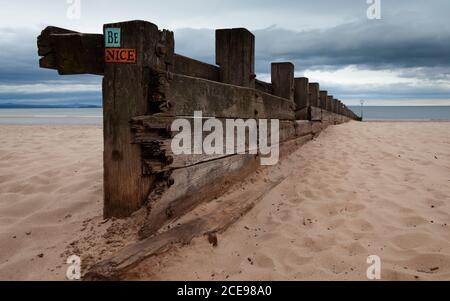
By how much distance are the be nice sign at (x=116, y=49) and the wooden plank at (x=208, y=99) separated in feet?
0.84

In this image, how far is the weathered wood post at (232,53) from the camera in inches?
136

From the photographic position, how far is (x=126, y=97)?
7.62 ft

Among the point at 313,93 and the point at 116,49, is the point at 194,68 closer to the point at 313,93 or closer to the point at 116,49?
the point at 116,49

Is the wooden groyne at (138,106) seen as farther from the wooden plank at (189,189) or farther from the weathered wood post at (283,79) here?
the weathered wood post at (283,79)

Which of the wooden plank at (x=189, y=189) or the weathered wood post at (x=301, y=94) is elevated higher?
the weathered wood post at (x=301, y=94)

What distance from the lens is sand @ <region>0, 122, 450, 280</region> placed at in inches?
89.8

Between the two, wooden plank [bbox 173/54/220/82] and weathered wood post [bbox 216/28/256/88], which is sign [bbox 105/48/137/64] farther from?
weathered wood post [bbox 216/28/256/88]

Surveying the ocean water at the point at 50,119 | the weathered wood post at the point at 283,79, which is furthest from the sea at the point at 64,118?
the weathered wood post at the point at 283,79

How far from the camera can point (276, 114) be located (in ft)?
15.9

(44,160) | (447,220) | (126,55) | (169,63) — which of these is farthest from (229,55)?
(44,160)

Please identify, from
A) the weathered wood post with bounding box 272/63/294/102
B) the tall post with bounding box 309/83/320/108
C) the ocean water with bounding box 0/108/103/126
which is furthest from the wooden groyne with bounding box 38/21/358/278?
the ocean water with bounding box 0/108/103/126

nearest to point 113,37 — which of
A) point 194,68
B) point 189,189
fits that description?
point 194,68

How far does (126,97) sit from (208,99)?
81 cm
